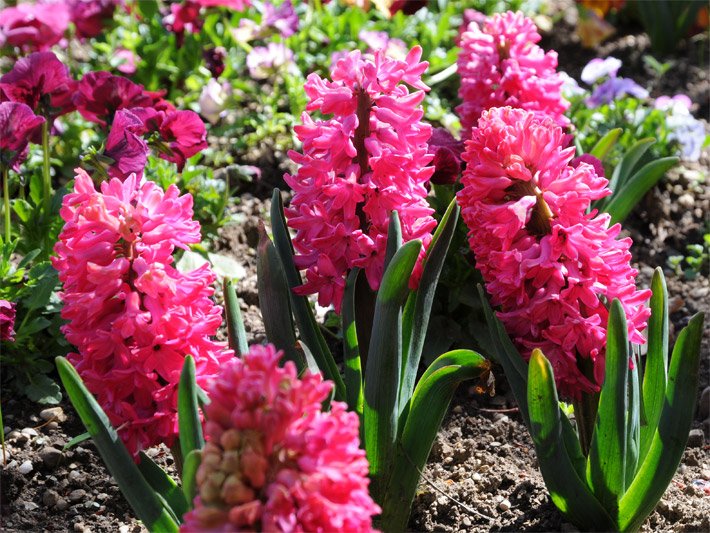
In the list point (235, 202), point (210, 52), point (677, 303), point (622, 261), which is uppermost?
point (210, 52)

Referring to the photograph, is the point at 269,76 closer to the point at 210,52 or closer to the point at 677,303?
the point at 210,52

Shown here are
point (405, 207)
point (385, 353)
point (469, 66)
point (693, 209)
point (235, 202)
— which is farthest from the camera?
point (693, 209)

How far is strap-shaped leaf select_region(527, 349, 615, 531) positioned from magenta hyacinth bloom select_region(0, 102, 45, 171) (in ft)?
3.91

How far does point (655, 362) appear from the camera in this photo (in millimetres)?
1896

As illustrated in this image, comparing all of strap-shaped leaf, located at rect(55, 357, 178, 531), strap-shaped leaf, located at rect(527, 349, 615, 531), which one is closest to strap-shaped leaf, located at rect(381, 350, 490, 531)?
strap-shaped leaf, located at rect(527, 349, 615, 531)

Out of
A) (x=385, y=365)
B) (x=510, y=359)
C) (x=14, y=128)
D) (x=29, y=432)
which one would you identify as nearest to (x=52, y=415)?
(x=29, y=432)

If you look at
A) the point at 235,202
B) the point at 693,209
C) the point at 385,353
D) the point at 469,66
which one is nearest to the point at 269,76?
the point at 235,202

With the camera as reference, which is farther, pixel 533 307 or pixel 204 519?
pixel 533 307

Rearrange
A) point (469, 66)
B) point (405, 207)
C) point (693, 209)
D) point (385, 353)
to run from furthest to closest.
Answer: point (693, 209)
point (469, 66)
point (405, 207)
point (385, 353)

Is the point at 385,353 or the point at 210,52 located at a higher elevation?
the point at 210,52

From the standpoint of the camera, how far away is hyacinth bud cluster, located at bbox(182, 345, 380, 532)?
50.0 inches

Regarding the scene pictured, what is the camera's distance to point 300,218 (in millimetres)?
1878

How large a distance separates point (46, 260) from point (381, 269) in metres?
1.06

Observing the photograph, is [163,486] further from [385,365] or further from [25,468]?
[25,468]
